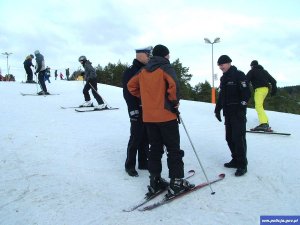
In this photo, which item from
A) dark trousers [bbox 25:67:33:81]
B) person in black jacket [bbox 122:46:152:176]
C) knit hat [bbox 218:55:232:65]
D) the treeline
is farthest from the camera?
the treeline

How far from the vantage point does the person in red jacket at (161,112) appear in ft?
15.5

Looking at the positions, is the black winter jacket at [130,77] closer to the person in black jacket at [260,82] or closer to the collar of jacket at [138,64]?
the collar of jacket at [138,64]

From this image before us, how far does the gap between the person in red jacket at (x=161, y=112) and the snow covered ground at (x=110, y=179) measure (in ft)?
1.17

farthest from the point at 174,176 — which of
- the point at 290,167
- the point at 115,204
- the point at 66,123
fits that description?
the point at 66,123

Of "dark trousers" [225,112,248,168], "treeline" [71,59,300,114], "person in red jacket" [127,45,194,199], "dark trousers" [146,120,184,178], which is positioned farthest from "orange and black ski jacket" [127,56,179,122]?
"treeline" [71,59,300,114]

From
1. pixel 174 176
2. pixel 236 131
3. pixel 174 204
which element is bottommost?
pixel 174 204

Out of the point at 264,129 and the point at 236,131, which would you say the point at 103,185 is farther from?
the point at 264,129

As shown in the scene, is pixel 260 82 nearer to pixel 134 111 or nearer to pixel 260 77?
pixel 260 77

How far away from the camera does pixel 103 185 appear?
5.34 meters

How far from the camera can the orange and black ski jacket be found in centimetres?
470

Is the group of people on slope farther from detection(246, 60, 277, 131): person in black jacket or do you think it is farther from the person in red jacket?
detection(246, 60, 277, 131): person in black jacket

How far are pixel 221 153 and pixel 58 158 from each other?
10.6 ft

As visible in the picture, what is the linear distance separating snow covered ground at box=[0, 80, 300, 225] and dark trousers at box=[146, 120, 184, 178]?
0.42m

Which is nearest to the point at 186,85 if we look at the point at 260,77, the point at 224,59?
the point at 260,77
